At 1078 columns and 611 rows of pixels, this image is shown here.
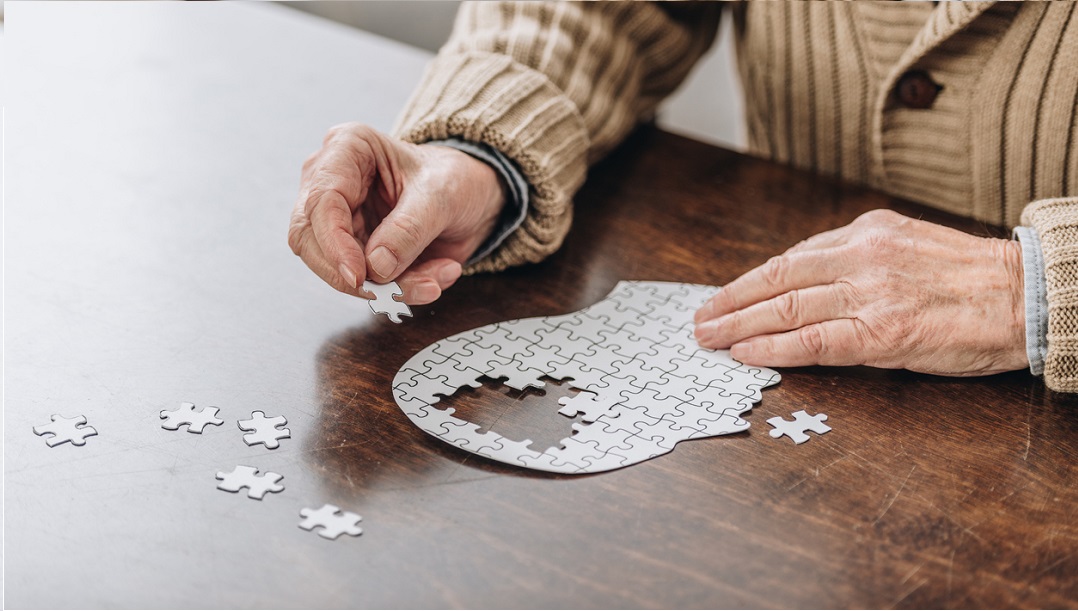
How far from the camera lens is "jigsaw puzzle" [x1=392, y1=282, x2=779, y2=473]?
1101 millimetres

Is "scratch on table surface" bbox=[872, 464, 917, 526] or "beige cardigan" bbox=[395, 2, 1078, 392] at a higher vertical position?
"beige cardigan" bbox=[395, 2, 1078, 392]

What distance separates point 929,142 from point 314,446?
117 centimetres

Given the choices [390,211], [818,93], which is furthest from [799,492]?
[818,93]

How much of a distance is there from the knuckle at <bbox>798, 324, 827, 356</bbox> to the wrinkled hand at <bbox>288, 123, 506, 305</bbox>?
19.1 inches

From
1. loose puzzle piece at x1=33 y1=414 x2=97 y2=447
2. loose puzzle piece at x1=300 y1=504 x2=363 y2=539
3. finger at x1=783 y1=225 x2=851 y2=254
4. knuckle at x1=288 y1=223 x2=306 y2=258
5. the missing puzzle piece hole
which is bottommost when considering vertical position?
loose puzzle piece at x1=33 y1=414 x2=97 y2=447

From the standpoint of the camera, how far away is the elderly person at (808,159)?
1.24 meters

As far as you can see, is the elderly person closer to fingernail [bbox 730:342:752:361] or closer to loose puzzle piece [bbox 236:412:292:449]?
fingernail [bbox 730:342:752:361]

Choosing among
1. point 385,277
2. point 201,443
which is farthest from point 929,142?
point 201,443

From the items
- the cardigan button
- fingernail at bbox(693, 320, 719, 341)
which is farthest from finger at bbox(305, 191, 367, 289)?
the cardigan button

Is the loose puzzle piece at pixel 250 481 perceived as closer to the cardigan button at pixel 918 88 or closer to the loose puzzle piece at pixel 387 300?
the loose puzzle piece at pixel 387 300

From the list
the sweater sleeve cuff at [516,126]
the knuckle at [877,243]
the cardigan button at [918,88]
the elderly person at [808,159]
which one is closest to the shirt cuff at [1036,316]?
the elderly person at [808,159]

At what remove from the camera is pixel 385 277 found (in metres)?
1.28

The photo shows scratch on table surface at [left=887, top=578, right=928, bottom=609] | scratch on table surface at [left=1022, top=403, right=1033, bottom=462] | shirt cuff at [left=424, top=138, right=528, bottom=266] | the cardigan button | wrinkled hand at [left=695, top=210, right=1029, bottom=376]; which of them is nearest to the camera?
scratch on table surface at [left=887, top=578, right=928, bottom=609]

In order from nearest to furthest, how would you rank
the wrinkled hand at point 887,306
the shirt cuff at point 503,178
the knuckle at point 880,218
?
the wrinkled hand at point 887,306 < the knuckle at point 880,218 < the shirt cuff at point 503,178
